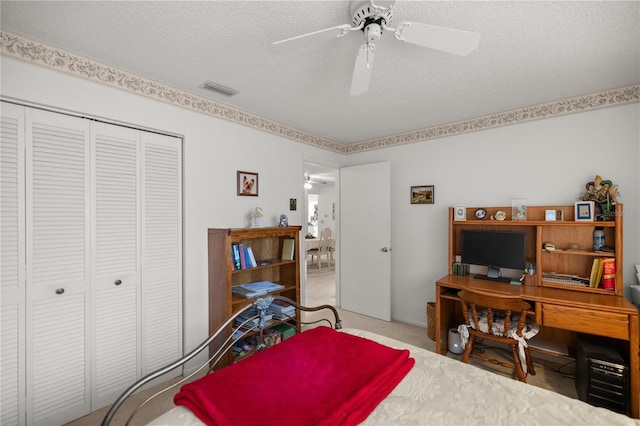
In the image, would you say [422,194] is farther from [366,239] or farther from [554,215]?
[554,215]

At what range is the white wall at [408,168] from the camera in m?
2.26

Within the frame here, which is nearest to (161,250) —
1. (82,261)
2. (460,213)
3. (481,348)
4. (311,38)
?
(82,261)

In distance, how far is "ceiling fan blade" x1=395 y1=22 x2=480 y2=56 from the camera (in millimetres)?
1309

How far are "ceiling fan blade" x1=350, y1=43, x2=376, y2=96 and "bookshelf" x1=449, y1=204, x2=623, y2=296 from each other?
199cm

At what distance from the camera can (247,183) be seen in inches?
120

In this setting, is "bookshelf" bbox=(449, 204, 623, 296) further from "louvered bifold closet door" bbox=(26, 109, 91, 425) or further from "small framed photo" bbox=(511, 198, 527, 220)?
"louvered bifold closet door" bbox=(26, 109, 91, 425)

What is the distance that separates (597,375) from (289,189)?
10.4ft

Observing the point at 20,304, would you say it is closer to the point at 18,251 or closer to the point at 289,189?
the point at 18,251

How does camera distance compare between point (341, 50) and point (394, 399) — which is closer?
point (394, 399)

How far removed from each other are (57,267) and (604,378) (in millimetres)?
3896

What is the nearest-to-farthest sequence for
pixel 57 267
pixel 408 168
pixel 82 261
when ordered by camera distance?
pixel 57 267, pixel 82 261, pixel 408 168

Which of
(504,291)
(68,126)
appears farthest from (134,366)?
(504,291)

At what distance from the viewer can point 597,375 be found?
2.06m

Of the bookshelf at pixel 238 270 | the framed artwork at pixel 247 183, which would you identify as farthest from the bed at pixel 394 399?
the framed artwork at pixel 247 183
